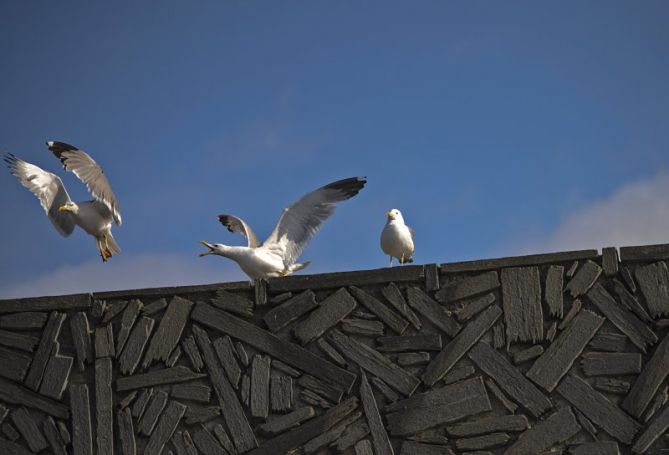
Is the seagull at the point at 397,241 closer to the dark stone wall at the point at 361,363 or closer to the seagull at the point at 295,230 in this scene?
the seagull at the point at 295,230

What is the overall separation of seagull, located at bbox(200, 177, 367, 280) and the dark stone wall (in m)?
1.40

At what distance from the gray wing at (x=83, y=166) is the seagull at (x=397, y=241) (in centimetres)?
333

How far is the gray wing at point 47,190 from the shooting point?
11.6m

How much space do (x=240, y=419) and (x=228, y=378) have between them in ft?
1.10

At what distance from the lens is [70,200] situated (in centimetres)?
1161

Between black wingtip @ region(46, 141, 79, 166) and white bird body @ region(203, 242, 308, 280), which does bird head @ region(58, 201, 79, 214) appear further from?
white bird body @ region(203, 242, 308, 280)

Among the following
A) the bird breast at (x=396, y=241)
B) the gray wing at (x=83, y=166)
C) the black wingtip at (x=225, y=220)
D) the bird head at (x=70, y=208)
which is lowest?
the bird breast at (x=396, y=241)

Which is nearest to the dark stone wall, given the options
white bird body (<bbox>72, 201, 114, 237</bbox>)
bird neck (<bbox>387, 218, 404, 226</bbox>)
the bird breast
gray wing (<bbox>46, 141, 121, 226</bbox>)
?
the bird breast

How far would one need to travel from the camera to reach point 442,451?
7.29 metres

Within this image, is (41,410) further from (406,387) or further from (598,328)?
(598,328)

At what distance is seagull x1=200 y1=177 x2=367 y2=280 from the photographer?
31.0 ft

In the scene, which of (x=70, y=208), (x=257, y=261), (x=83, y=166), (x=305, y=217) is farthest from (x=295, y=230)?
(x=70, y=208)

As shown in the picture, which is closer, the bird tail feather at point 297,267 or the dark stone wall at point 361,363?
the dark stone wall at point 361,363

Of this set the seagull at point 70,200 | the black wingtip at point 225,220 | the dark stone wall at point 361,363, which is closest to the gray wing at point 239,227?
the black wingtip at point 225,220
